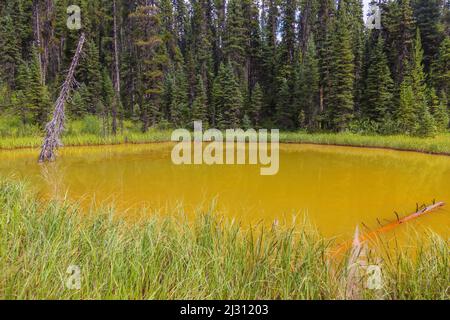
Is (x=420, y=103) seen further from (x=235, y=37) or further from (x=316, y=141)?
(x=235, y=37)

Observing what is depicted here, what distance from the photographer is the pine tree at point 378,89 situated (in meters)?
26.7

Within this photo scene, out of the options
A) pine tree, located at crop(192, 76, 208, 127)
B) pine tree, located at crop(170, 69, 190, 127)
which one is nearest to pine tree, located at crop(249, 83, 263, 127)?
pine tree, located at crop(192, 76, 208, 127)

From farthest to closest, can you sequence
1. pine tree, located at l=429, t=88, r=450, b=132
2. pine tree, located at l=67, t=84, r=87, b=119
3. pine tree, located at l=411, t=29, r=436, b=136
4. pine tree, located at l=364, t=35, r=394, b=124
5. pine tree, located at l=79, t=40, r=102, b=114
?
1. pine tree, located at l=79, t=40, r=102, b=114
2. pine tree, located at l=364, t=35, r=394, b=124
3. pine tree, located at l=67, t=84, r=87, b=119
4. pine tree, located at l=429, t=88, r=450, b=132
5. pine tree, located at l=411, t=29, r=436, b=136

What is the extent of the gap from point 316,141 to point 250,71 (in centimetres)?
1910

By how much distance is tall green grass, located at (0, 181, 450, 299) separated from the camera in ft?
8.26

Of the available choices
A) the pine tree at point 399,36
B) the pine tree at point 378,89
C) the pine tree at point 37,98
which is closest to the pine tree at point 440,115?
the pine tree at point 378,89

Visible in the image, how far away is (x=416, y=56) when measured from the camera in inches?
1038

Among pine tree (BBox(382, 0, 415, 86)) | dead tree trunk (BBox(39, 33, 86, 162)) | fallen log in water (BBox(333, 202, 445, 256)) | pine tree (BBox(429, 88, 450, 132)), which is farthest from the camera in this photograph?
pine tree (BBox(382, 0, 415, 86))

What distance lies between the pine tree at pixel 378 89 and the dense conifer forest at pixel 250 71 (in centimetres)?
9

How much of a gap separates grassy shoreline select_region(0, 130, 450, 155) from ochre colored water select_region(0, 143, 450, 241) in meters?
2.24

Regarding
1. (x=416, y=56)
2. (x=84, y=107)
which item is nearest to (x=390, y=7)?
(x=416, y=56)

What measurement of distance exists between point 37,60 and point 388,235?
2651cm

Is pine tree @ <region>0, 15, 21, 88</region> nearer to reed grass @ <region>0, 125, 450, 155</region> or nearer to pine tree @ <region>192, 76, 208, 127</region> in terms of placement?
reed grass @ <region>0, 125, 450, 155</region>

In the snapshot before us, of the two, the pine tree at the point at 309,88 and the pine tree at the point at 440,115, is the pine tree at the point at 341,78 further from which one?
the pine tree at the point at 440,115
